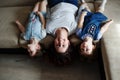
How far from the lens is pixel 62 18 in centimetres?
185

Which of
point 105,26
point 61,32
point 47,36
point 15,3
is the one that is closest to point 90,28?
point 105,26

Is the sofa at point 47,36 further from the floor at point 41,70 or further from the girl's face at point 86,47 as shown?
the floor at point 41,70

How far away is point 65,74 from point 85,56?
26 cm

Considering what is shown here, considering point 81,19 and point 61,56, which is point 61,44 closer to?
point 61,56

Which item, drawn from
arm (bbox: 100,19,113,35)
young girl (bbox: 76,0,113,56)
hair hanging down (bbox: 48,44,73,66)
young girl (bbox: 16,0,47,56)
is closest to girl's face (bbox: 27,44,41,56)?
young girl (bbox: 16,0,47,56)

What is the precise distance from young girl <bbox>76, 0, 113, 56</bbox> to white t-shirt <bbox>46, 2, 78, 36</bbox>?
0.26 ft

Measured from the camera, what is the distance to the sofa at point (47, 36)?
1.44 meters

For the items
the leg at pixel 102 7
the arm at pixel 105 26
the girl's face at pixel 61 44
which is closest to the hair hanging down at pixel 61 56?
the girl's face at pixel 61 44

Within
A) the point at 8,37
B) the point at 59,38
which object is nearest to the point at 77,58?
the point at 59,38

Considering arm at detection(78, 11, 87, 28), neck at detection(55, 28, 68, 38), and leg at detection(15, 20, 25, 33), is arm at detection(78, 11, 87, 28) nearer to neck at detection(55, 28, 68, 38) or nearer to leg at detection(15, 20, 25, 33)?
neck at detection(55, 28, 68, 38)

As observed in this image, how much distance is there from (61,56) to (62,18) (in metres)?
0.36

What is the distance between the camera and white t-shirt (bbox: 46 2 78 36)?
1.79 m

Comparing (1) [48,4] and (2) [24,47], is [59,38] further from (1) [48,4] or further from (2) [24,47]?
(1) [48,4]

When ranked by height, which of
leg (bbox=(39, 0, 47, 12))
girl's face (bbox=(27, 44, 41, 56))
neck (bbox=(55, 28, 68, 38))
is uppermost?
leg (bbox=(39, 0, 47, 12))
